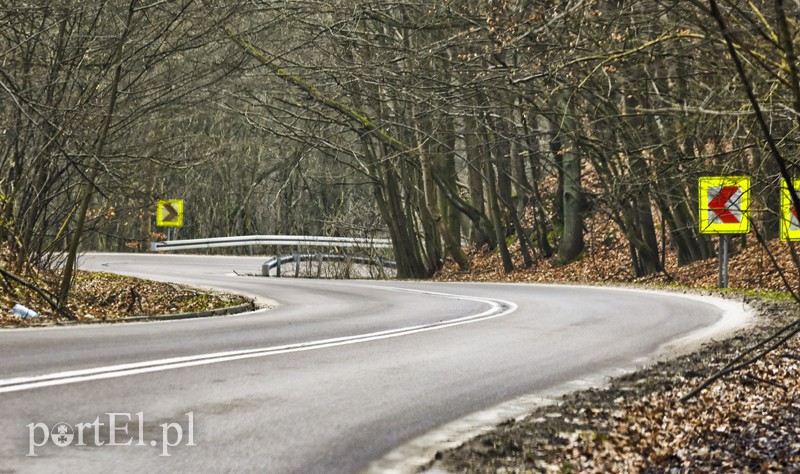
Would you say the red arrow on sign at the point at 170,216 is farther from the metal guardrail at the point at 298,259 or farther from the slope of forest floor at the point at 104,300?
the slope of forest floor at the point at 104,300

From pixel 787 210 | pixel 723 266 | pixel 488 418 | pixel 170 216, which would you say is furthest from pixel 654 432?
pixel 170 216

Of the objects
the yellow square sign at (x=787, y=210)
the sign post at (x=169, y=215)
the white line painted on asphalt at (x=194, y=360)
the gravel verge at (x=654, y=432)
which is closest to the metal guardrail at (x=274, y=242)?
the sign post at (x=169, y=215)

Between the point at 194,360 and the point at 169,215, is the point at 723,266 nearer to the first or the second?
the point at 194,360

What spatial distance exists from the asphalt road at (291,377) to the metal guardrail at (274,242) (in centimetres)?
1974

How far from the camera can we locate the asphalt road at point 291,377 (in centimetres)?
639

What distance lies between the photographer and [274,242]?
42844 mm

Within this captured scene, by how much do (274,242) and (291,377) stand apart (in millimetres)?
33452

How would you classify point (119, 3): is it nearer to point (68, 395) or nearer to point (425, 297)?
point (425, 297)

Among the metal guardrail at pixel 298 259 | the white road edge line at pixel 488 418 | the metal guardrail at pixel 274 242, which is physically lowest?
the white road edge line at pixel 488 418

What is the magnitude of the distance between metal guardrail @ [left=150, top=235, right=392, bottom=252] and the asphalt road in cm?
1974

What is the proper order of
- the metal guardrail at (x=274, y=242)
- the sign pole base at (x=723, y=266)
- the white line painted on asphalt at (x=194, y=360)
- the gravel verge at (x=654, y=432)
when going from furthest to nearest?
the metal guardrail at (x=274, y=242)
the sign pole base at (x=723, y=266)
the white line painted on asphalt at (x=194, y=360)
the gravel verge at (x=654, y=432)

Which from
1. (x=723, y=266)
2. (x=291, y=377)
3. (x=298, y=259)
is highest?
(x=298, y=259)

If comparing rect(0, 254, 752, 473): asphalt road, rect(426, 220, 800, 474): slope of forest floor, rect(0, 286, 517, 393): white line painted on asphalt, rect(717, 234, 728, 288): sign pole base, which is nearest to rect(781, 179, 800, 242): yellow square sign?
rect(426, 220, 800, 474): slope of forest floor

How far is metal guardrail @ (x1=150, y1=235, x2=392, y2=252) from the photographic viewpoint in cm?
3906
